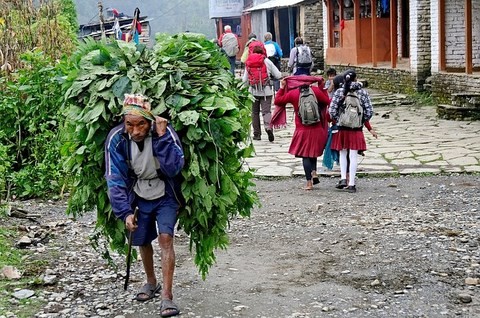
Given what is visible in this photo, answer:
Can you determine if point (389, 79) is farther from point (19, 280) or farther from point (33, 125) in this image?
point (19, 280)

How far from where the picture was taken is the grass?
19.0 ft

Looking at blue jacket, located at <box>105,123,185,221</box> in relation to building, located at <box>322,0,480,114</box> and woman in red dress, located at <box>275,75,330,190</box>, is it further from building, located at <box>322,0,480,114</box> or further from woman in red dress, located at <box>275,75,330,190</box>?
building, located at <box>322,0,480,114</box>

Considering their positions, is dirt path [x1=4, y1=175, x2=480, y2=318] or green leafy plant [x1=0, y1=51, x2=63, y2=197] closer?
dirt path [x1=4, y1=175, x2=480, y2=318]

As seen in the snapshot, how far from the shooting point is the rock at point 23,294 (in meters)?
6.04

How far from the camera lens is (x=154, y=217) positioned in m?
5.73

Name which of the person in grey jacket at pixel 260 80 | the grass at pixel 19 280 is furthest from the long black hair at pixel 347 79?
the person in grey jacket at pixel 260 80

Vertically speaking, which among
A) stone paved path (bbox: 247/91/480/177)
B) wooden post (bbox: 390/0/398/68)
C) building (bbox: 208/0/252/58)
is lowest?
stone paved path (bbox: 247/91/480/177)

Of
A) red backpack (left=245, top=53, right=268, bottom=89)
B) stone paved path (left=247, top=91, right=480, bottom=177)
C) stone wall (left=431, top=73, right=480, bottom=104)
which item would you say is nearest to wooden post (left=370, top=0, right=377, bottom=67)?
stone wall (left=431, top=73, right=480, bottom=104)

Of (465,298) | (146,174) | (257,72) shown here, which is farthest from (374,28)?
(146,174)

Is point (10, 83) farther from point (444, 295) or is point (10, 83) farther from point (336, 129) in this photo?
point (444, 295)

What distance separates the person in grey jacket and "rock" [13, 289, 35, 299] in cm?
814

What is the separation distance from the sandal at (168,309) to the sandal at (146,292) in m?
0.40

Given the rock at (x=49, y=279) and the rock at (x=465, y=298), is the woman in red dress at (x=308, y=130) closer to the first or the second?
the rock at (x=49, y=279)

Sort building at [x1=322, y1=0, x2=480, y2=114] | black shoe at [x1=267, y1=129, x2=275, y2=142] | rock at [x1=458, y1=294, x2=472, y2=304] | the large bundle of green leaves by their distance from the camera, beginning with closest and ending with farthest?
the large bundle of green leaves
rock at [x1=458, y1=294, x2=472, y2=304]
black shoe at [x1=267, y1=129, x2=275, y2=142]
building at [x1=322, y1=0, x2=480, y2=114]
